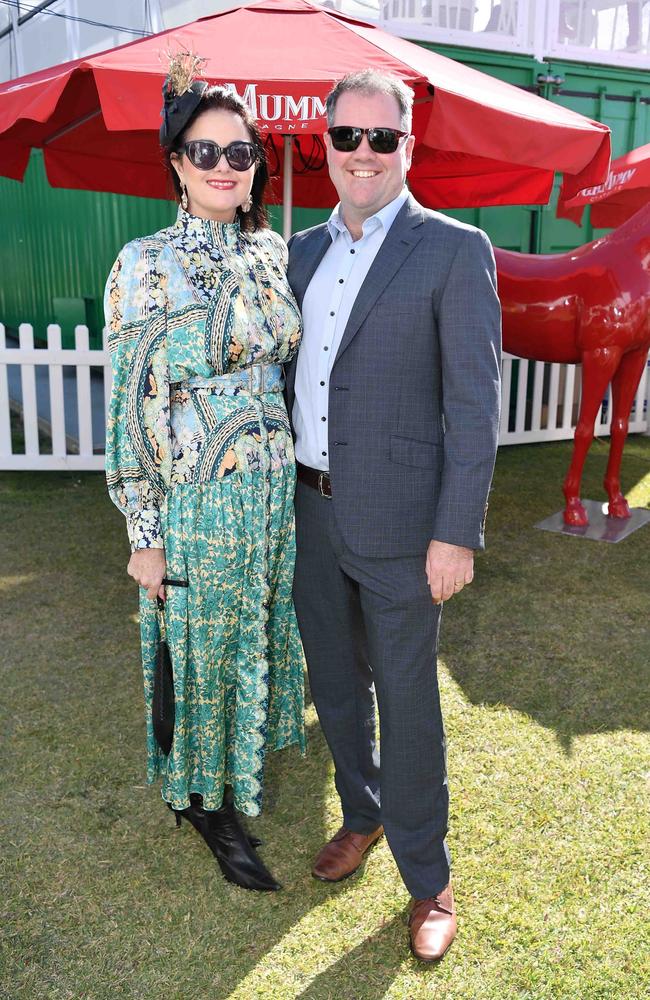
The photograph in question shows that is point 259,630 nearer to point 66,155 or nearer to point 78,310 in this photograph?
point 66,155

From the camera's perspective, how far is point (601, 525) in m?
5.87

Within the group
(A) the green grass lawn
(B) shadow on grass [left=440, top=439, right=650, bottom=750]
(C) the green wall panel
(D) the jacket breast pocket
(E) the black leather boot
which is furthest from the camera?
(C) the green wall panel

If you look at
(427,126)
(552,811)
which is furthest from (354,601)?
(427,126)

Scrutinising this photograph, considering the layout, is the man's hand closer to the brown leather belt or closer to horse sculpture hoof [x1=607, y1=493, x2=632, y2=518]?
the brown leather belt

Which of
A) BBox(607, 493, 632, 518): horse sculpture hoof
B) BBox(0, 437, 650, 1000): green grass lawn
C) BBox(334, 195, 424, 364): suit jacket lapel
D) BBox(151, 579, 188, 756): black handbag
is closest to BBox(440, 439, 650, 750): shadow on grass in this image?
BBox(0, 437, 650, 1000): green grass lawn

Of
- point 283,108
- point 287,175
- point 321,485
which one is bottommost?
point 321,485

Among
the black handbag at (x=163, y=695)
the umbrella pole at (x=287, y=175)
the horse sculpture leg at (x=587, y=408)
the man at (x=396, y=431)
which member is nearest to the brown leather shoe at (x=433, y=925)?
the man at (x=396, y=431)

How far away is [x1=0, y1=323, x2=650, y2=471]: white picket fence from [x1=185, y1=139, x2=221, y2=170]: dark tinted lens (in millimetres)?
3170

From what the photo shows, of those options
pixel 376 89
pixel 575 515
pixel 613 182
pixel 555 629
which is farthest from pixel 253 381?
pixel 613 182

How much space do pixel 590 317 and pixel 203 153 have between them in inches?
155

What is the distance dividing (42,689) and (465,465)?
7.69ft

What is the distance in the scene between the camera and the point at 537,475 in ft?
23.8

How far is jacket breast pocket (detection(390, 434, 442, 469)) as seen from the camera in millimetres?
2172

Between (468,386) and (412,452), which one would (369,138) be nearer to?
(468,386)
